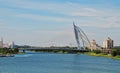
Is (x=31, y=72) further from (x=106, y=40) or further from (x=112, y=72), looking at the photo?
(x=106, y=40)

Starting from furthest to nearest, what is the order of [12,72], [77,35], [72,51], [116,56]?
1. [72,51]
2. [77,35]
3. [116,56]
4. [12,72]

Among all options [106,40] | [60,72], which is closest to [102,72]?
[60,72]

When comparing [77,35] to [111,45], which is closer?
[77,35]

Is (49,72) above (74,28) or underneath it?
underneath

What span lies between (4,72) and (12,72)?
0.86 m

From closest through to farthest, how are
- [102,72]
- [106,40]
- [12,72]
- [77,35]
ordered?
1. [12,72]
2. [102,72]
3. [77,35]
4. [106,40]

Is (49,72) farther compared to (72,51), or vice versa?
(72,51)

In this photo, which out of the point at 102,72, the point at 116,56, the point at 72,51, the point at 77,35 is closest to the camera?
the point at 102,72

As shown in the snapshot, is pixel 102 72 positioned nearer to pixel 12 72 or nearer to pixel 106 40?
pixel 12 72

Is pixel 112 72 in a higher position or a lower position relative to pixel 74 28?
lower

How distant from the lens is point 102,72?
147 ft

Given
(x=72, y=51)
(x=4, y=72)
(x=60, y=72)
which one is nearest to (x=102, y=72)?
(x=60, y=72)

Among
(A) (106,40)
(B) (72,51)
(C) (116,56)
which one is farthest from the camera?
(A) (106,40)

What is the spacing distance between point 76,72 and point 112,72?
4569 millimetres
